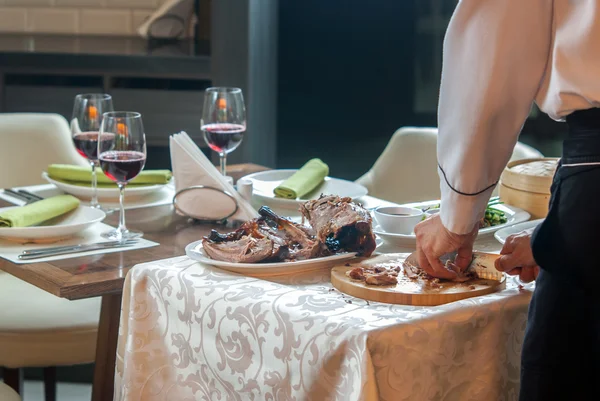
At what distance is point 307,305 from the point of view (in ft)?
4.10

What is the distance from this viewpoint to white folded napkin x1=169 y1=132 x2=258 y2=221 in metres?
1.84

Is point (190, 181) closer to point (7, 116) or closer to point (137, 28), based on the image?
point (7, 116)

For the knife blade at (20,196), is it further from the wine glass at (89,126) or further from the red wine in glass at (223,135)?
the red wine in glass at (223,135)

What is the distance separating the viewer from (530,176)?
1.83 metres

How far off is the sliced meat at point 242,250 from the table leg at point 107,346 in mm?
406

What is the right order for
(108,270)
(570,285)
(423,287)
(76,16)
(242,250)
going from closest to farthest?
(570,285) → (423,287) → (242,250) → (108,270) → (76,16)

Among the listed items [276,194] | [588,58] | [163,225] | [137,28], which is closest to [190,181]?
[163,225]

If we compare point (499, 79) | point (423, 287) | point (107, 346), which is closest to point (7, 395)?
point (107, 346)

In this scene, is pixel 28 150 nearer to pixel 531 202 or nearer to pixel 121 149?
pixel 121 149

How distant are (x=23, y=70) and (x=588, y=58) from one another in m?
2.99

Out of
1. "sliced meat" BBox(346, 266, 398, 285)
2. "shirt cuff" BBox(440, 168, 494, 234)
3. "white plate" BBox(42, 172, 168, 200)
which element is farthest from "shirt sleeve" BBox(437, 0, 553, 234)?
"white plate" BBox(42, 172, 168, 200)

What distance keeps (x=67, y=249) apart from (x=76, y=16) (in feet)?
9.54

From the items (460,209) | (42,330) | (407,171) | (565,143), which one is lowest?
(42,330)

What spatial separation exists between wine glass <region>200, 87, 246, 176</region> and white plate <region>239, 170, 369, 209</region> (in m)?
0.09
